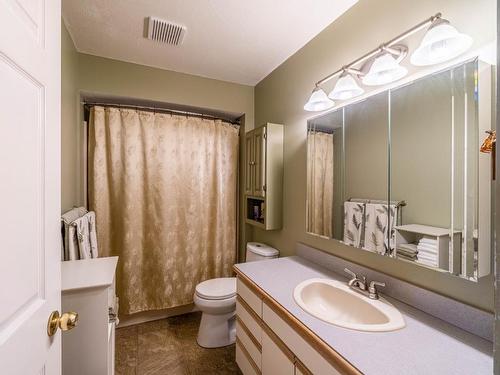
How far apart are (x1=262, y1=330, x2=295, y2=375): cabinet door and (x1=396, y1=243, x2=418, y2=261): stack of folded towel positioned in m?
0.69

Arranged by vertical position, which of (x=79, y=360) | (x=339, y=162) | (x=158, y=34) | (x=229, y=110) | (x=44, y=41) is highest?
(x=158, y=34)

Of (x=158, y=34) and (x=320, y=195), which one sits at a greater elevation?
(x=158, y=34)

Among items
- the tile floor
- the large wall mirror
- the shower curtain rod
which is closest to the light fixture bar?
the large wall mirror

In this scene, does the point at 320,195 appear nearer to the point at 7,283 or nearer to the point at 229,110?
the point at 229,110

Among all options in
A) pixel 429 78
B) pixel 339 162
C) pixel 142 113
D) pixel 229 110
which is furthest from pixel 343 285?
pixel 142 113

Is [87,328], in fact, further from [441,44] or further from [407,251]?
[441,44]

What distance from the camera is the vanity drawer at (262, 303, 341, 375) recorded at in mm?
850

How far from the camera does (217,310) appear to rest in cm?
192

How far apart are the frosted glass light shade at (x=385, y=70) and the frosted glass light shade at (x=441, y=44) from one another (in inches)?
4.2

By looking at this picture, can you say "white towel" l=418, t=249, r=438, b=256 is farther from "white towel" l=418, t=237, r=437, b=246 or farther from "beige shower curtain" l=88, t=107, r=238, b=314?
"beige shower curtain" l=88, t=107, r=238, b=314

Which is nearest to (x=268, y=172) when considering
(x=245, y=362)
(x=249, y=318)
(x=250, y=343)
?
(x=249, y=318)

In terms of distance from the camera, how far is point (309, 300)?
1.30 metres

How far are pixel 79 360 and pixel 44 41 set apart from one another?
133cm

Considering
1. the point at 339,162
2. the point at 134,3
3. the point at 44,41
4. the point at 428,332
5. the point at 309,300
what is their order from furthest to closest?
the point at 339,162, the point at 134,3, the point at 309,300, the point at 428,332, the point at 44,41
